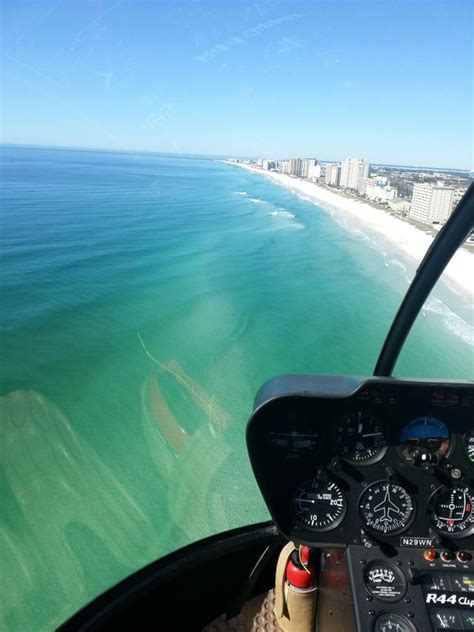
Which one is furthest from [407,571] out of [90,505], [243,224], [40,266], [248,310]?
[243,224]

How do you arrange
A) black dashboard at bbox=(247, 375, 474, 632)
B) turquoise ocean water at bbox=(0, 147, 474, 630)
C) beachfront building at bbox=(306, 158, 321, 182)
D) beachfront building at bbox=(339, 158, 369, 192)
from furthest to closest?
beachfront building at bbox=(306, 158, 321, 182), beachfront building at bbox=(339, 158, 369, 192), turquoise ocean water at bbox=(0, 147, 474, 630), black dashboard at bbox=(247, 375, 474, 632)

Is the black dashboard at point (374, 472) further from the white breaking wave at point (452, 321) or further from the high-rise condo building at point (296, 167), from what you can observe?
the high-rise condo building at point (296, 167)

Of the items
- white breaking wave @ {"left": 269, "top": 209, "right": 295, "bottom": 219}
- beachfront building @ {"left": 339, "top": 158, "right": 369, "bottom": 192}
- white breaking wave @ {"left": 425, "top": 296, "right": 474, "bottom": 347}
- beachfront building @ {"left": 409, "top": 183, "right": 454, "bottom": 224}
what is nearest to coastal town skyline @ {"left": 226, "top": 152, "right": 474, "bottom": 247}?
beachfront building @ {"left": 339, "top": 158, "right": 369, "bottom": 192}

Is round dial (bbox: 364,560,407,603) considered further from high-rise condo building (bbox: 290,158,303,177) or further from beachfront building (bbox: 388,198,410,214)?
high-rise condo building (bbox: 290,158,303,177)

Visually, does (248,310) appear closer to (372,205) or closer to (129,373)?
(129,373)

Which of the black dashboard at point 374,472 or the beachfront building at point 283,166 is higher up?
the beachfront building at point 283,166

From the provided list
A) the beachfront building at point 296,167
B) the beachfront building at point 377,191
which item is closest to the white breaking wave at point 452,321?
the beachfront building at point 377,191
